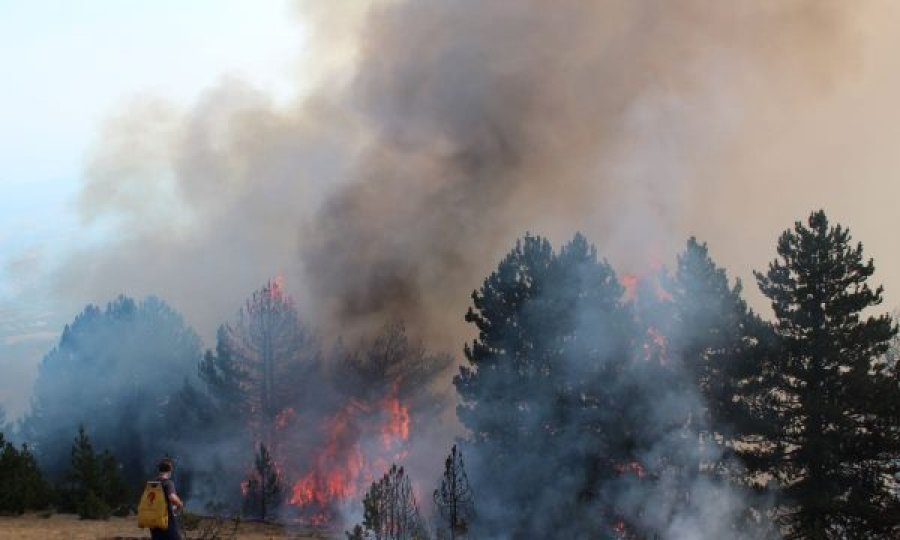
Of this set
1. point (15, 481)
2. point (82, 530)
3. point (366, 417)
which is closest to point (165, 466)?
point (82, 530)

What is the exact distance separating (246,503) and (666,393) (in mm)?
17348

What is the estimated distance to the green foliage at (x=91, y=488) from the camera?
925 inches

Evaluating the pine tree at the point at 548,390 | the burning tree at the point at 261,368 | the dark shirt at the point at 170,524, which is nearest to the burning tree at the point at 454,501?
the pine tree at the point at 548,390

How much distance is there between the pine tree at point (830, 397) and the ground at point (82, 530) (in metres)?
14.2

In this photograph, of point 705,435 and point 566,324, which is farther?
point 566,324

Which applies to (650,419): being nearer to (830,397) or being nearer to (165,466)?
(830,397)

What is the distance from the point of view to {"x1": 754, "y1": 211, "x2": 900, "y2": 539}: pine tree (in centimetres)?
2183

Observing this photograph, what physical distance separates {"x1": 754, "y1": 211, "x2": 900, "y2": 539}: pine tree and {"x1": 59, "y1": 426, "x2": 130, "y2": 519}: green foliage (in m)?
19.9

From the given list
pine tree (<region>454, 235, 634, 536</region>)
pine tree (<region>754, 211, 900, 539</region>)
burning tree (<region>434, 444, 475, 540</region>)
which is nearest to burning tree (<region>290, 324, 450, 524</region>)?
burning tree (<region>434, 444, 475, 540</region>)

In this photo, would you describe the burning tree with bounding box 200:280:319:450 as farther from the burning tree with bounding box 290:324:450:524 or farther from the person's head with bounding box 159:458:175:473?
the person's head with bounding box 159:458:175:473

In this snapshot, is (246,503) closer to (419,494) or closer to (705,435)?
(419,494)

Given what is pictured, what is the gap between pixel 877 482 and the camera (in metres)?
22.0

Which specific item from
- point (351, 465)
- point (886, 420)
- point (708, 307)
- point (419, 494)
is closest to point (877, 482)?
point (886, 420)

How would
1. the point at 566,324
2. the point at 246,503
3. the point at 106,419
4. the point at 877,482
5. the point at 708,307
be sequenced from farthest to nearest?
1. the point at 106,419
2. the point at 246,503
3. the point at 566,324
4. the point at 708,307
5. the point at 877,482
